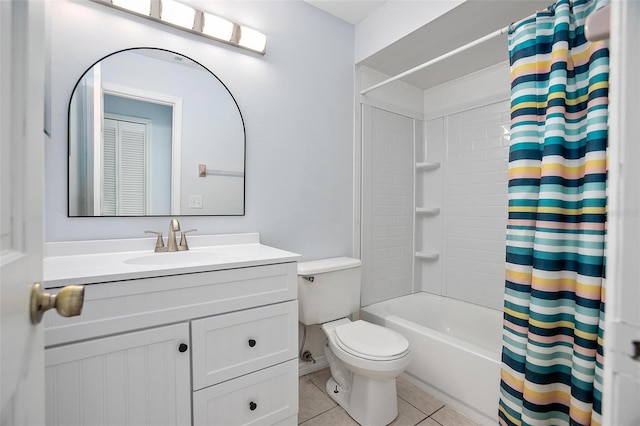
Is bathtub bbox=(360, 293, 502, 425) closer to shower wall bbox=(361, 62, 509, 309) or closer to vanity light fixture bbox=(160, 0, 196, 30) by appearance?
shower wall bbox=(361, 62, 509, 309)

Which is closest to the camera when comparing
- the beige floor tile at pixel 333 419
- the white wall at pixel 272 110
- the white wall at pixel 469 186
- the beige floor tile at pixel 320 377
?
the white wall at pixel 272 110

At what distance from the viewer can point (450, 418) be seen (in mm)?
1636

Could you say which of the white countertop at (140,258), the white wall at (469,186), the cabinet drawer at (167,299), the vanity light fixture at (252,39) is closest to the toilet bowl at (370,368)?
the cabinet drawer at (167,299)

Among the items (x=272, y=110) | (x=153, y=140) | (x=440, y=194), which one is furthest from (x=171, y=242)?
(x=440, y=194)

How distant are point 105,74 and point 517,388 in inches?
89.9

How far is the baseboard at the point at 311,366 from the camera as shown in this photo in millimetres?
2035

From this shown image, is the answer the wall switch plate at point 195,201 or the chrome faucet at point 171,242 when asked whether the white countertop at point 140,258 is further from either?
the wall switch plate at point 195,201

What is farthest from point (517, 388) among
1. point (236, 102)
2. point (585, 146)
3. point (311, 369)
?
point (236, 102)

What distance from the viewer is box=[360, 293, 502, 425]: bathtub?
157 centimetres

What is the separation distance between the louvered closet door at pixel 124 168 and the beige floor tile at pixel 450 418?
1.89m

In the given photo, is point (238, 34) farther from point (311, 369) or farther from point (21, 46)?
point (311, 369)

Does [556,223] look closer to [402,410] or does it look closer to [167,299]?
[402,410]

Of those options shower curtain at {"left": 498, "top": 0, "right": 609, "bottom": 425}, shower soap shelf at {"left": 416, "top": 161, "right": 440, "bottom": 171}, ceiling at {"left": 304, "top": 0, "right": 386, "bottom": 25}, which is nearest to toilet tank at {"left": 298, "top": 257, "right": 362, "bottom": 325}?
Answer: shower curtain at {"left": 498, "top": 0, "right": 609, "bottom": 425}

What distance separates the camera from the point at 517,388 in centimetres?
124
